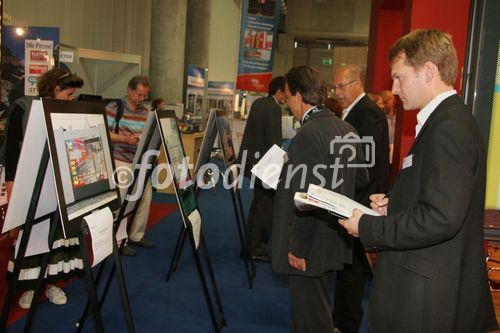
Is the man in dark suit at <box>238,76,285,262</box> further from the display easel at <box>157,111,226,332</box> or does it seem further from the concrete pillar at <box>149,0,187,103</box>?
the concrete pillar at <box>149,0,187,103</box>

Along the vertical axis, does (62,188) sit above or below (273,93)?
below

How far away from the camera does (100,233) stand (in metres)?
1.91

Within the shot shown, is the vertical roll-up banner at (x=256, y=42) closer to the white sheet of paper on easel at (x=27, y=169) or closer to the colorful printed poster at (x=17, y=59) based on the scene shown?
the colorful printed poster at (x=17, y=59)

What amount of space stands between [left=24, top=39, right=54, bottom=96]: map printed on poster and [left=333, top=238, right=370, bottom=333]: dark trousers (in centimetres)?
388

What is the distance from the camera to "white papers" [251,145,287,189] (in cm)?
266

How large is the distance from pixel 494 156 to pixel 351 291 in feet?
4.24

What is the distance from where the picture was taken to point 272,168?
273cm

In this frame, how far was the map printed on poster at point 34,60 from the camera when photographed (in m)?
5.14

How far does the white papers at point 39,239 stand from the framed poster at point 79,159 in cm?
29

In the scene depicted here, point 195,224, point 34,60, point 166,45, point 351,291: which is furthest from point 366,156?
point 166,45

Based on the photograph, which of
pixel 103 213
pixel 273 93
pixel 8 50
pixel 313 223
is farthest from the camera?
pixel 8 50

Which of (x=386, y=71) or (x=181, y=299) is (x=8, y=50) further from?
(x=386, y=71)

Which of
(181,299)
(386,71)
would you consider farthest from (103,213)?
(386,71)

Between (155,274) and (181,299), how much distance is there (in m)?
0.57
